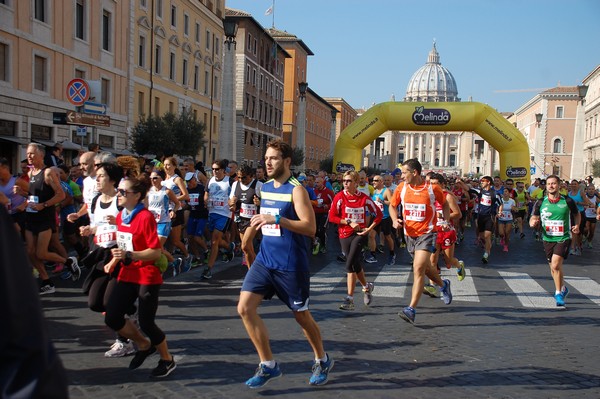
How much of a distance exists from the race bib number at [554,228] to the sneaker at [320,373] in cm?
520

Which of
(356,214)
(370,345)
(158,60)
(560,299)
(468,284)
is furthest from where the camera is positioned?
(158,60)

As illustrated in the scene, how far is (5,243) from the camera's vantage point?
158 centimetres

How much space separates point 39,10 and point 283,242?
2313 centimetres

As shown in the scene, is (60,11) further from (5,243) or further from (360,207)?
(5,243)

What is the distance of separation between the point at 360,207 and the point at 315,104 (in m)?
84.3

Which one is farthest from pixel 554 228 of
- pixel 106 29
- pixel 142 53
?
pixel 142 53

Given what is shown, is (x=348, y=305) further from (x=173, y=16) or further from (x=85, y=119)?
(x=173, y=16)

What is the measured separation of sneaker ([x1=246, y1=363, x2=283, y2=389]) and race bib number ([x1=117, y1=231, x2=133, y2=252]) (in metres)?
1.40

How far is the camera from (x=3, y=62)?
22391mm

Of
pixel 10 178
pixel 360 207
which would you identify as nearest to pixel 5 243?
pixel 10 178

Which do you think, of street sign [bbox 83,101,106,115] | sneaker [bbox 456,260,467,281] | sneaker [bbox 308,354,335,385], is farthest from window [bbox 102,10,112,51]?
sneaker [bbox 308,354,335,385]

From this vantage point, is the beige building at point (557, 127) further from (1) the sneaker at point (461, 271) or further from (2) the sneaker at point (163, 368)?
(2) the sneaker at point (163, 368)

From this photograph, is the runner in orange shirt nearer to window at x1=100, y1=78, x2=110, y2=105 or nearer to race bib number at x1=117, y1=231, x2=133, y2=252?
race bib number at x1=117, y1=231, x2=133, y2=252

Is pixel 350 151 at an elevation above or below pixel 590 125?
below
